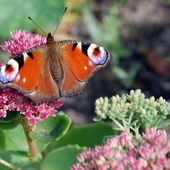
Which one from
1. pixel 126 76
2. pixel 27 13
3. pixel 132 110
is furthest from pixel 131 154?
pixel 27 13

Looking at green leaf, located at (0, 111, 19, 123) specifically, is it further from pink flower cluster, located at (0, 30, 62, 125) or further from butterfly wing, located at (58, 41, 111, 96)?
butterfly wing, located at (58, 41, 111, 96)

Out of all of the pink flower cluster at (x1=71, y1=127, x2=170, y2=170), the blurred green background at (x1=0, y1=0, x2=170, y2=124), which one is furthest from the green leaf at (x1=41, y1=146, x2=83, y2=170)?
the blurred green background at (x1=0, y1=0, x2=170, y2=124)

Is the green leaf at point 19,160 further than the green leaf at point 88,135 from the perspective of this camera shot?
No

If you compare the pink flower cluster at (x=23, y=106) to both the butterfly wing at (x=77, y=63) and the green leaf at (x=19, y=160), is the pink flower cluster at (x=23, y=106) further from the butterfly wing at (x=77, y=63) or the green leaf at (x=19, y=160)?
the green leaf at (x=19, y=160)

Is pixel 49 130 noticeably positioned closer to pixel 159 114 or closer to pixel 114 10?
pixel 159 114

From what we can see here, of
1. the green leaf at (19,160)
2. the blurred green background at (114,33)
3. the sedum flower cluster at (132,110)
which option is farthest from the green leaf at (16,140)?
the blurred green background at (114,33)

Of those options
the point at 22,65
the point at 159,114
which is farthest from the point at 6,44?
the point at 159,114
